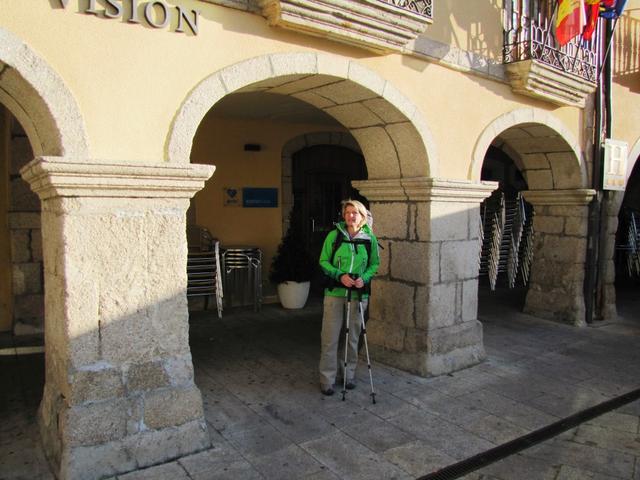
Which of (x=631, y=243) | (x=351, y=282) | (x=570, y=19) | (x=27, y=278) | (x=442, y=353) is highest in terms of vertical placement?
(x=570, y=19)

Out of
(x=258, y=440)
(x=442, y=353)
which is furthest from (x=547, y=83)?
(x=258, y=440)

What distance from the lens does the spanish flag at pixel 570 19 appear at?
526 cm

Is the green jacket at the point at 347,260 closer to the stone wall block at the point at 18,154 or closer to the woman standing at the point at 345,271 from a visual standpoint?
the woman standing at the point at 345,271

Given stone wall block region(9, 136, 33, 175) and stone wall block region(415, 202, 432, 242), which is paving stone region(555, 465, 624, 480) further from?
stone wall block region(9, 136, 33, 175)

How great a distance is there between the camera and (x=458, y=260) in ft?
16.5

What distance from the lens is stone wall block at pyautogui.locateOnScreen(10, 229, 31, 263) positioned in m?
5.88

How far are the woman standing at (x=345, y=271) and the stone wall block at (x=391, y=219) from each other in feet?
2.73

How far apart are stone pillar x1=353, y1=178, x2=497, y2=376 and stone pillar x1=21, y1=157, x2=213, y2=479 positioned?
2205 millimetres

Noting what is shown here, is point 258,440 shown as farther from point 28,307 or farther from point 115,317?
point 28,307

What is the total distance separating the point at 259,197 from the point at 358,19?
4.20m

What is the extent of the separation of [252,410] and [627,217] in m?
9.42

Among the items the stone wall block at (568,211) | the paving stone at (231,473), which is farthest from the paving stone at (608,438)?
the stone wall block at (568,211)

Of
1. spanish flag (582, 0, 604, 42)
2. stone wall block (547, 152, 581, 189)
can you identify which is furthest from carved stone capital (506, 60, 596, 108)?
stone wall block (547, 152, 581, 189)

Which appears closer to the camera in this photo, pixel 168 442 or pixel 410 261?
pixel 168 442
